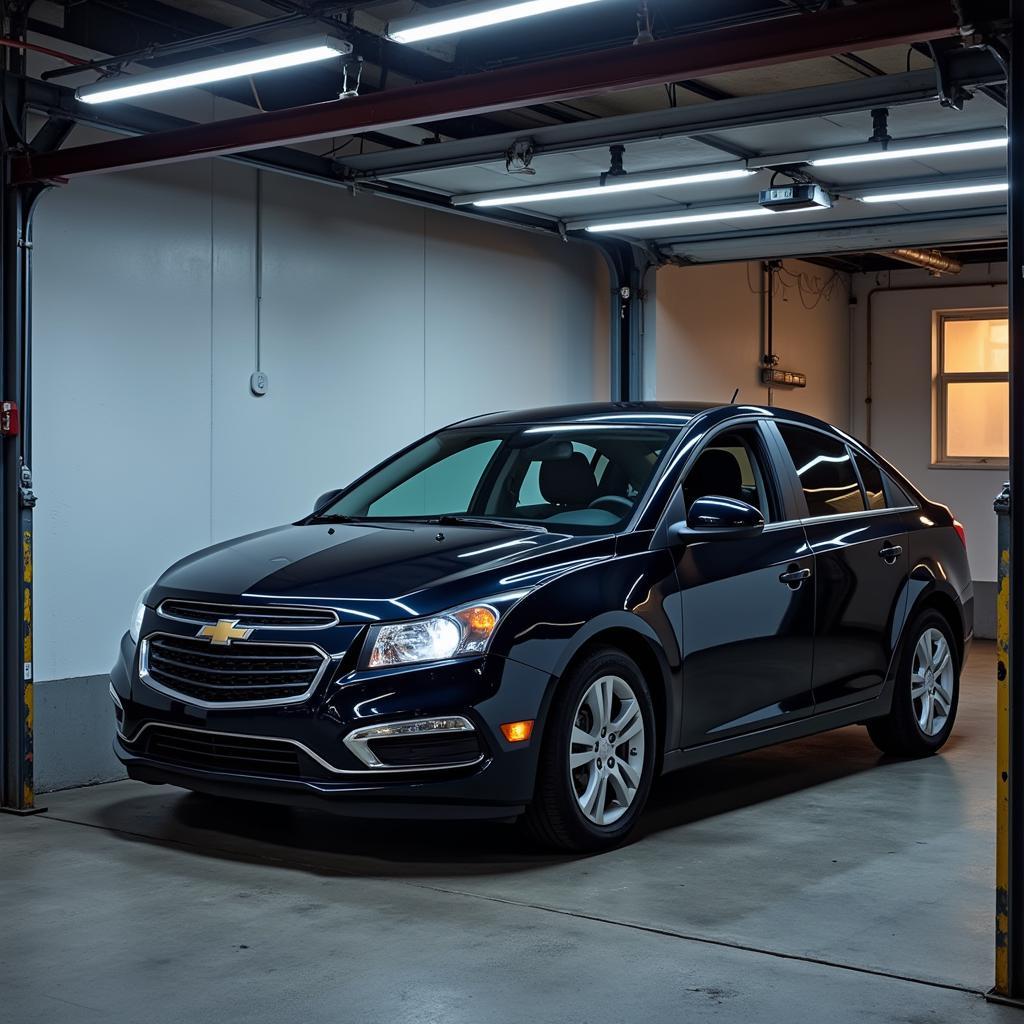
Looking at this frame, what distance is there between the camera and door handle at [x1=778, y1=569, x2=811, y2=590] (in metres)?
6.30

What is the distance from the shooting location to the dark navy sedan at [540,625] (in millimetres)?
5027

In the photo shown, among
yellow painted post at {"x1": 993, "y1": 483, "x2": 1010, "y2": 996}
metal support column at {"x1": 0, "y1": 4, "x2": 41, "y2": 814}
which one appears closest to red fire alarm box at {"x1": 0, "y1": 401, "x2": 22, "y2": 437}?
metal support column at {"x1": 0, "y1": 4, "x2": 41, "y2": 814}

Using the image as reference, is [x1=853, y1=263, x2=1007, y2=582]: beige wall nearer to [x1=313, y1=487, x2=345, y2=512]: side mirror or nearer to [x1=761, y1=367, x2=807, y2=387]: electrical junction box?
[x1=761, y1=367, x2=807, y2=387]: electrical junction box

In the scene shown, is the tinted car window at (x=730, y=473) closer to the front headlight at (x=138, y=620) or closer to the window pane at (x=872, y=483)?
the window pane at (x=872, y=483)

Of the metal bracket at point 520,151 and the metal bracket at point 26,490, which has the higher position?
the metal bracket at point 520,151

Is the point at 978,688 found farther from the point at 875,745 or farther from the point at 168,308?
the point at 168,308

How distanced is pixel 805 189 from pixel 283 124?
3.48 metres

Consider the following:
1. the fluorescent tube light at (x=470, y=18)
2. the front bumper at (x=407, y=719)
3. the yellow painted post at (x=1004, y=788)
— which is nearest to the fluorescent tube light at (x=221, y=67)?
the fluorescent tube light at (x=470, y=18)

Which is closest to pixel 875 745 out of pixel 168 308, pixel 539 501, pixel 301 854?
pixel 539 501

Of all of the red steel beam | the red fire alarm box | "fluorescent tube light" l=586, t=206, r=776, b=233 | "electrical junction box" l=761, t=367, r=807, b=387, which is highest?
"fluorescent tube light" l=586, t=206, r=776, b=233

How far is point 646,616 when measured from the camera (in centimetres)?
556

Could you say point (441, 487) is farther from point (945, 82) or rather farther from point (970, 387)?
point (970, 387)

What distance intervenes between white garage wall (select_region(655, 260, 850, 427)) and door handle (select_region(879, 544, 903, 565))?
478 cm

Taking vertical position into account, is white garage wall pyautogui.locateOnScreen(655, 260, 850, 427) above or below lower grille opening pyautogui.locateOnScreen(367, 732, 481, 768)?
above
